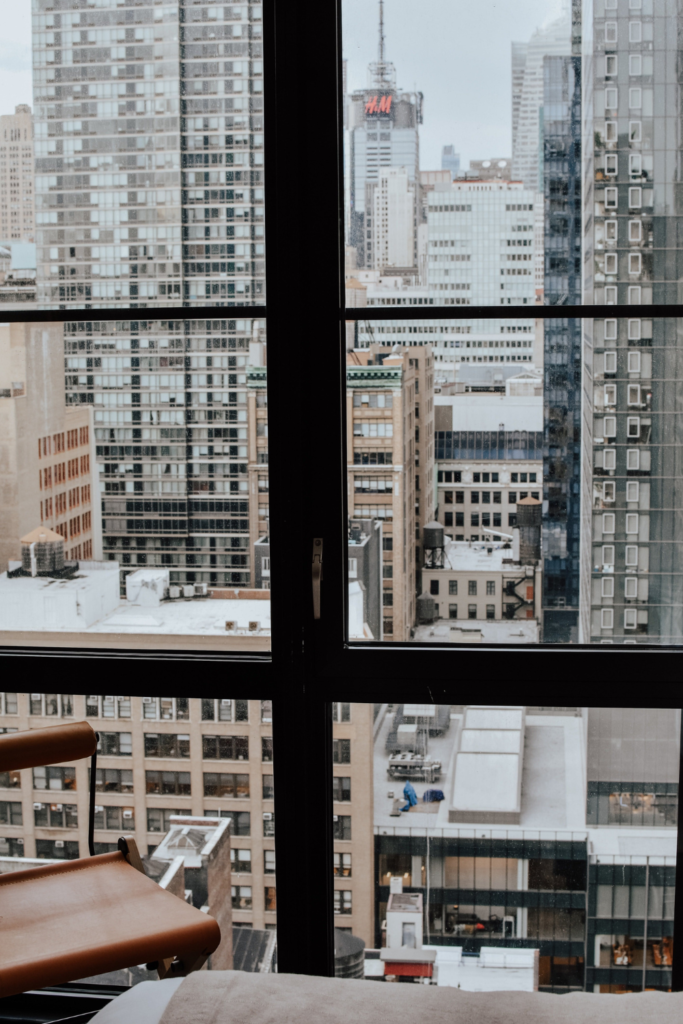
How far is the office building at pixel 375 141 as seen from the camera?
6.77ft

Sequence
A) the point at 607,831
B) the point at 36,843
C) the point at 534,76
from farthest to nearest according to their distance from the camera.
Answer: the point at 36,843 < the point at 607,831 < the point at 534,76

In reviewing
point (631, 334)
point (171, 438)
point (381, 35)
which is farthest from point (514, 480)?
point (381, 35)

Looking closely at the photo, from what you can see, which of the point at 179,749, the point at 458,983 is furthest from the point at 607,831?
the point at 179,749

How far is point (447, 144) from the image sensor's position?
2064 mm

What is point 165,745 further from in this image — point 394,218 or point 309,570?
point 394,218

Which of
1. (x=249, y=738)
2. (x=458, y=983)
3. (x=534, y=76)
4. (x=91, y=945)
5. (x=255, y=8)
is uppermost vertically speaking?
(x=255, y=8)

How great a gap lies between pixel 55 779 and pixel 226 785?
1.51ft

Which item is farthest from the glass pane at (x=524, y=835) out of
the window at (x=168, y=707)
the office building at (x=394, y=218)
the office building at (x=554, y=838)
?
the office building at (x=394, y=218)

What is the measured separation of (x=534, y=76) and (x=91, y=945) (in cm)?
204

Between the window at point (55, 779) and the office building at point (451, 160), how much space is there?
176 centimetres

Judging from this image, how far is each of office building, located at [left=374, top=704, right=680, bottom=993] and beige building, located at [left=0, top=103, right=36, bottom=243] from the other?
1491mm

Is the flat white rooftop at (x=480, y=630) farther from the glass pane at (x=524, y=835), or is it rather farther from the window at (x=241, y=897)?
the window at (x=241, y=897)

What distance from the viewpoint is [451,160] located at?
6.79 feet

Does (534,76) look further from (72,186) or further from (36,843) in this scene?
(36,843)
